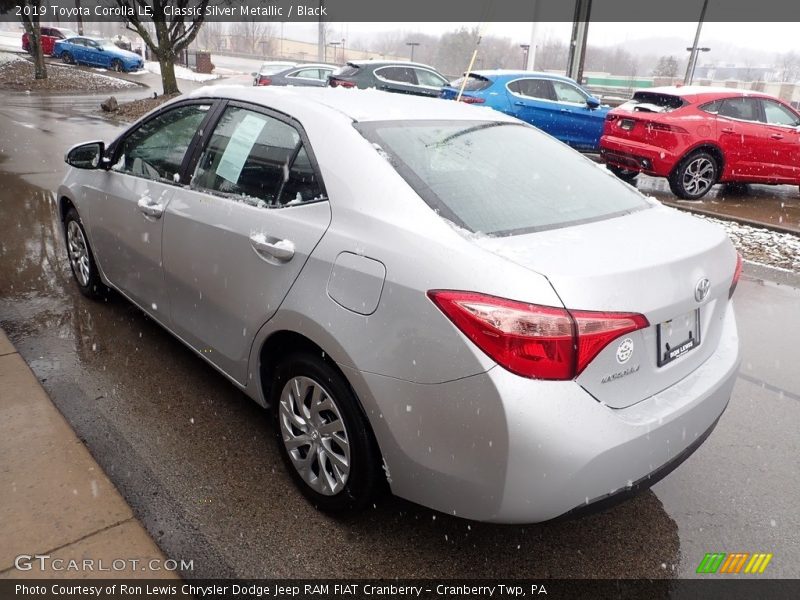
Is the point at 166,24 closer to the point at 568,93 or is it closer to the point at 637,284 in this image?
the point at 568,93

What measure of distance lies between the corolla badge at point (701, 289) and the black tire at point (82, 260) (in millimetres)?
3827

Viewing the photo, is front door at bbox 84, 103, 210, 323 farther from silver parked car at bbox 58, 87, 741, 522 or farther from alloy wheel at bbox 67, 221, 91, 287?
alloy wheel at bbox 67, 221, 91, 287

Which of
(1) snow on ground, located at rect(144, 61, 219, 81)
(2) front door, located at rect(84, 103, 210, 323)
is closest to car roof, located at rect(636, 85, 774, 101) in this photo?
(2) front door, located at rect(84, 103, 210, 323)

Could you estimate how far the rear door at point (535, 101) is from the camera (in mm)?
11836

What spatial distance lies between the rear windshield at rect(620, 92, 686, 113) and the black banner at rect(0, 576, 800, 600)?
824 centimetres

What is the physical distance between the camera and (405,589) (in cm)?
224

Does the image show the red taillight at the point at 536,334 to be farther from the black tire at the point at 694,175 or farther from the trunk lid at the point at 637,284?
the black tire at the point at 694,175

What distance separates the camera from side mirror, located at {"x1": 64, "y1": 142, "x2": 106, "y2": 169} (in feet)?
12.8

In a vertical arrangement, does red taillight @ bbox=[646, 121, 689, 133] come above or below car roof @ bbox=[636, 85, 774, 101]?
below

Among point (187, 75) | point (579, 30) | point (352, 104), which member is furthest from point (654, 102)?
point (187, 75)

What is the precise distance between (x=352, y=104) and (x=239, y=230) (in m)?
0.77

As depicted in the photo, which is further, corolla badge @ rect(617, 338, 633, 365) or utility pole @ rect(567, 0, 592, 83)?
utility pole @ rect(567, 0, 592, 83)

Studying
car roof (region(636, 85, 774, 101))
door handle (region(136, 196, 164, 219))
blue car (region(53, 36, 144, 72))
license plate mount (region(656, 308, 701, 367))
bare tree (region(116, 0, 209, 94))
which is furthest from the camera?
blue car (region(53, 36, 144, 72))

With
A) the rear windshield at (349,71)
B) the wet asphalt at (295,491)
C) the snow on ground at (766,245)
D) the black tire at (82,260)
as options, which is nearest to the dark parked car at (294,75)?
the rear windshield at (349,71)
